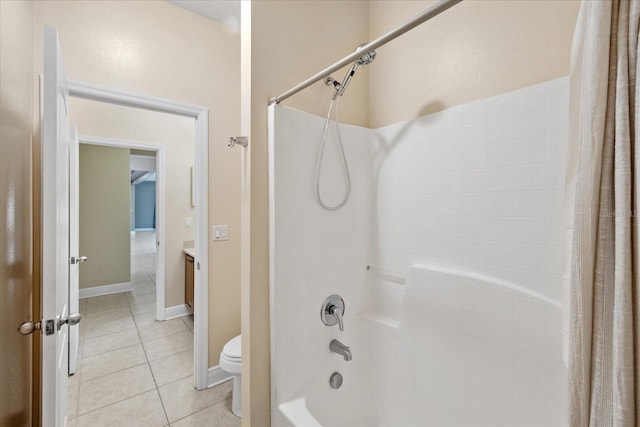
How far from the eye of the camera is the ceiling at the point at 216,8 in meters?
2.01

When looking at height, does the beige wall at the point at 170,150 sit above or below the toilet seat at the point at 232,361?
above

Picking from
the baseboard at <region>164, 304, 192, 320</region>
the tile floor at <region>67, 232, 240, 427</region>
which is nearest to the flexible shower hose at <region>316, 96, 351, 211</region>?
the tile floor at <region>67, 232, 240, 427</region>

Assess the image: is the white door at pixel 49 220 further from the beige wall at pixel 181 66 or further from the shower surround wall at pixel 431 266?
the beige wall at pixel 181 66

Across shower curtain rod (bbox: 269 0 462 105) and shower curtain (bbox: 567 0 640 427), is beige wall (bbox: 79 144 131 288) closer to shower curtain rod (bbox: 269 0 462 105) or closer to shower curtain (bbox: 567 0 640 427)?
shower curtain rod (bbox: 269 0 462 105)

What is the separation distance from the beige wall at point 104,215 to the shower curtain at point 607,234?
5.00 meters

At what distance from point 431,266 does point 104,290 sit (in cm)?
463

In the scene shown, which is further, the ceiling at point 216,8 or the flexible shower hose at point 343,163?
the ceiling at point 216,8

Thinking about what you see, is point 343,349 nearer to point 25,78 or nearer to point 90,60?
point 25,78

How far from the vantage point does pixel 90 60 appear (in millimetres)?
1758

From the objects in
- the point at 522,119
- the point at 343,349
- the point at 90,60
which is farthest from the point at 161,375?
the point at 522,119

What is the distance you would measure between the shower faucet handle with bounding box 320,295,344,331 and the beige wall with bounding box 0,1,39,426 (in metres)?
1.21

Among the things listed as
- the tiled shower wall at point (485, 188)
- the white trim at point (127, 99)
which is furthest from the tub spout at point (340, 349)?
the white trim at point (127, 99)

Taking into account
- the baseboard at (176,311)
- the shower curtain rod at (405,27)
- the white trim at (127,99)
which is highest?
the white trim at (127,99)

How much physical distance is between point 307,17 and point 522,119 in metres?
1.09
